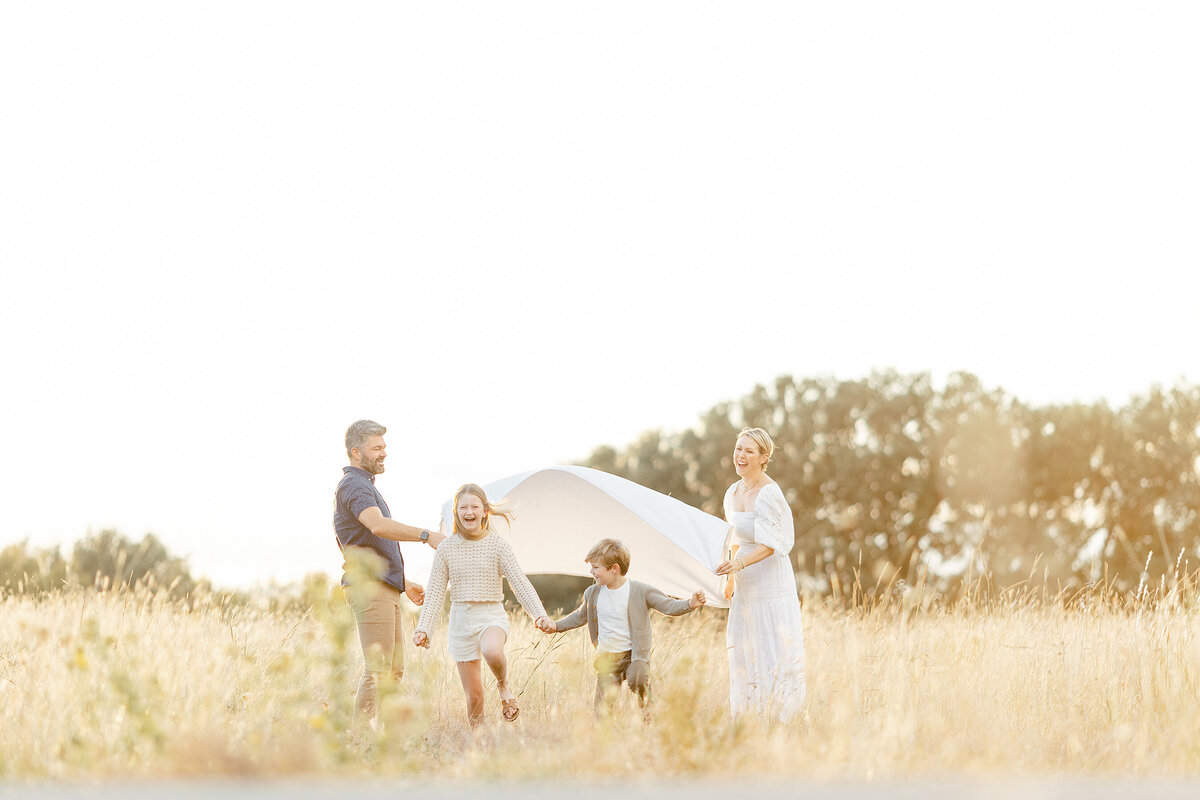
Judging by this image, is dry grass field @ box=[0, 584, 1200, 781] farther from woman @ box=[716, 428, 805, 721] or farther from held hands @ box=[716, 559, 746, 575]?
held hands @ box=[716, 559, 746, 575]

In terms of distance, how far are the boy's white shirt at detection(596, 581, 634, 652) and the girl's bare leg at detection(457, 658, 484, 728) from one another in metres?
0.85

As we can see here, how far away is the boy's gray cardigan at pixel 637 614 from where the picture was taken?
724 centimetres

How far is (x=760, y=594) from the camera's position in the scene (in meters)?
7.26

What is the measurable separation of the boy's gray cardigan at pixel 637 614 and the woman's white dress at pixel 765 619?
0.43 meters

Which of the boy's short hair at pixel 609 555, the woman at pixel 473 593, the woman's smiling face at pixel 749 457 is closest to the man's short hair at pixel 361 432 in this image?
the woman at pixel 473 593

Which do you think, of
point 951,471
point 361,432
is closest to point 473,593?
point 361,432

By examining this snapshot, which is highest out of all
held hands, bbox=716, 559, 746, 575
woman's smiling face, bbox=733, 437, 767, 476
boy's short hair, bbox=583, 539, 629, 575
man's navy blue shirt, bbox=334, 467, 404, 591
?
woman's smiling face, bbox=733, 437, 767, 476

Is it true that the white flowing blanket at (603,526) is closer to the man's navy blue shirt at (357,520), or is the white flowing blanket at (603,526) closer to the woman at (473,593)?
the woman at (473,593)

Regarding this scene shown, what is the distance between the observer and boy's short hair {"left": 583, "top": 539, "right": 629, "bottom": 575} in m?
7.37

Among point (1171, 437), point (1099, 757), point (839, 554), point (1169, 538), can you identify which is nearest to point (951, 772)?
point (1099, 757)

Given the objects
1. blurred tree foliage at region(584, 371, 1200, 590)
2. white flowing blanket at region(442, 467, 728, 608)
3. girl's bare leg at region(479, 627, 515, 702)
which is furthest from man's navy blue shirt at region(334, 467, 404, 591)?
blurred tree foliage at region(584, 371, 1200, 590)

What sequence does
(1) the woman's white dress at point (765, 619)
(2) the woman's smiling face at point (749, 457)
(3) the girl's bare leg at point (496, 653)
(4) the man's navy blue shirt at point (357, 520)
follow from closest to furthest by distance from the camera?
(3) the girl's bare leg at point (496, 653) → (4) the man's navy blue shirt at point (357, 520) → (1) the woman's white dress at point (765, 619) → (2) the woman's smiling face at point (749, 457)

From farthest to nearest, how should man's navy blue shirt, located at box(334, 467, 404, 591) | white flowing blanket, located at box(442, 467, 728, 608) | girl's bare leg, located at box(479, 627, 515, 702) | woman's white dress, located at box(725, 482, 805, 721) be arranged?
1. white flowing blanket, located at box(442, 467, 728, 608)
2. woman's white dress, located at box(725, 482, 805, 721)
3. man's navy blue shirt, located at box(334, 467, 404, 591)
4. girl's bare leg, located at box(479, 627, 515, 702)

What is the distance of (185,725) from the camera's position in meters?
5.31
